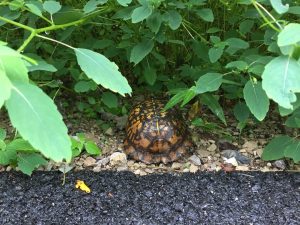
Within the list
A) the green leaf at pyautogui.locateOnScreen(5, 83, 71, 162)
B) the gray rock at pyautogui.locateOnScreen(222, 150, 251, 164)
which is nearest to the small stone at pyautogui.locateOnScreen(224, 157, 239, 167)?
the gray rock at pyautogui.locateOnScreen(222, 150, 251, 164)

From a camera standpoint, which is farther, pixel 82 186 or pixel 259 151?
pixel 259 151

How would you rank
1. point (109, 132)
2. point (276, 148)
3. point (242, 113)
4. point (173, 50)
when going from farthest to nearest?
point (173, 50) → point (109, 132) → point (242, 113) → point (276, 148)

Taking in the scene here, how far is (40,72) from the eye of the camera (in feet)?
6.14

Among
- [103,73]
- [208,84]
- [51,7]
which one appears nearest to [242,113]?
[208,84]

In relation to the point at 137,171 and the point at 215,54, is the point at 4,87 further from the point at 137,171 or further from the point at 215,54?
the point at 137,171

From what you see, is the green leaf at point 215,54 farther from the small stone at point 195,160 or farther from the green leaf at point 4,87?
the green leaf at point 4,87

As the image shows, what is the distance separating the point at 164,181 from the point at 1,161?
1.74 ft

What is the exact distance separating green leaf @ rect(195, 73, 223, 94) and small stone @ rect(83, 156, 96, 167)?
0.50 metres

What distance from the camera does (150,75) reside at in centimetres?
182

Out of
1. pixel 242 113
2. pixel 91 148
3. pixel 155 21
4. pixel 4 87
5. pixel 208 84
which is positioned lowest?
pixel 91 148

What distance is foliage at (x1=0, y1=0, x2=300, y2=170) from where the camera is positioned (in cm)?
96

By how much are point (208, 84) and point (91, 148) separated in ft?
1.58

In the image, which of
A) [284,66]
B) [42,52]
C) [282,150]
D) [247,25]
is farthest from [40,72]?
[284,66]

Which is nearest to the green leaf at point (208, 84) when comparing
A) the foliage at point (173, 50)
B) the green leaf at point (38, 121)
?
the foliage at point (173, 50)
